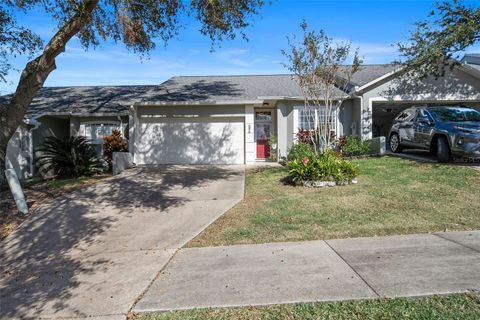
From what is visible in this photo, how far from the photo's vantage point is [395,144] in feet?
52.4

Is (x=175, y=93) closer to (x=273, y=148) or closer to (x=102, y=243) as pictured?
(x=273, y=148)

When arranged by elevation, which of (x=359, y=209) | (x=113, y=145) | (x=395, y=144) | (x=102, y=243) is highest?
(x=113, y=145)

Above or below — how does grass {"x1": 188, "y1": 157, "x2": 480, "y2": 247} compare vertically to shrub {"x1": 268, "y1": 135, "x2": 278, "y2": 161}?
below

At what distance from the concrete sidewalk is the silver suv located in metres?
6.05

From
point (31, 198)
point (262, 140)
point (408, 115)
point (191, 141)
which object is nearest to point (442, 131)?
point (408, 115)

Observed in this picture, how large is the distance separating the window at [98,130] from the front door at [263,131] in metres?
6.61

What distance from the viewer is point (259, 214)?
8352 millimetres

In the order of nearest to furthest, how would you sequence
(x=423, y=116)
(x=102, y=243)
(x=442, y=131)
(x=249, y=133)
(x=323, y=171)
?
1. (x=102, y=243)
2. (x=323, y=171)
3. (x=442, y=131)
4. (x=423, y=116)
5. (x=249, y=133)

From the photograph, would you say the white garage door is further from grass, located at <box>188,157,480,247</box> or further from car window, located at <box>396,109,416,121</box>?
car window, located at <box>396,109,416,121</box>

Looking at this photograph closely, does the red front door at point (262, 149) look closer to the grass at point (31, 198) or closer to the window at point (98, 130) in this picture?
the window at point (98, 130)

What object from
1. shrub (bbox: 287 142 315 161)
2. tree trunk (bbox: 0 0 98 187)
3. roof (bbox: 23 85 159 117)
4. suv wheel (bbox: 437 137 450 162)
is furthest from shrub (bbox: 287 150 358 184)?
roof (bbox: 23 85 159 117)

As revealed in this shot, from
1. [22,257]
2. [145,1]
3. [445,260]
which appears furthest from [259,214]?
[145,1]

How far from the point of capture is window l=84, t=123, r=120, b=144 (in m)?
18.1

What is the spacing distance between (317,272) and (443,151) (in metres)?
9.35
